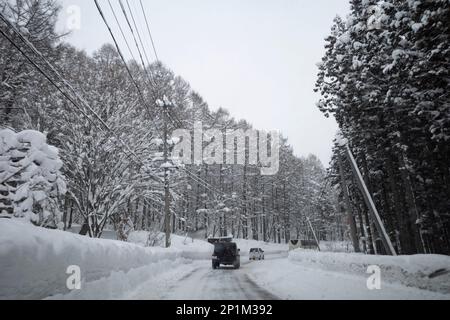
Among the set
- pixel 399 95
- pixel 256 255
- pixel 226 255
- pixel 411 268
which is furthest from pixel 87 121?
pixel 256 255

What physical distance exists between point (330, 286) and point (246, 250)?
33.5 m

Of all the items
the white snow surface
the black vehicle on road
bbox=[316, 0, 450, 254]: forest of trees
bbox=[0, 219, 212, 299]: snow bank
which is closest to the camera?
bbox=[0, 219, 212, 299]: snow bank

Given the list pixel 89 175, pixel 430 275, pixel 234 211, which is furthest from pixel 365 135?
pixel 234 211

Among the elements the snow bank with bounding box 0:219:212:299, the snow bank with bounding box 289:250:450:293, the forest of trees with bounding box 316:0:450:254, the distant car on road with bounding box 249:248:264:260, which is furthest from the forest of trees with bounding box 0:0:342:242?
the distant car on road with bounding box 249:248:264:260

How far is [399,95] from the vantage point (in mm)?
12070

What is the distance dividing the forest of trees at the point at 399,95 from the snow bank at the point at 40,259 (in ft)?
36.3

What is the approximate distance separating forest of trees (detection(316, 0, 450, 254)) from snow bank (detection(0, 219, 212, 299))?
11.1m

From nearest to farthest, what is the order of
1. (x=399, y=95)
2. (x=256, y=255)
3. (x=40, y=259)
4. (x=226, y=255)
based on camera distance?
(x=40, y=259) → (x=399, y=95) → (x=226, y=255) → (x=256, y=255)

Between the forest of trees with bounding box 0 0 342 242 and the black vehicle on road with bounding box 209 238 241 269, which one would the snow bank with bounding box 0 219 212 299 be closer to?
the forest of trees with bounding box 0 0 342 242

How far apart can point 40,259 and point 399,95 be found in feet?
44.3

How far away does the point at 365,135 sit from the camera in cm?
1585

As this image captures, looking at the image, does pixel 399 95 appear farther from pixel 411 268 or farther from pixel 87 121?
pixel 87 121

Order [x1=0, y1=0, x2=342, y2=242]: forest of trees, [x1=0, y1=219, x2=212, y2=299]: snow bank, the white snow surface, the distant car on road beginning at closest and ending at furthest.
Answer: [x1=0, y1=219, x2=212, y2=299]: snow bank
the white snow surface
[x1=0, y1=0, x2=342, y2=242]: forest of trees
the distant car on road

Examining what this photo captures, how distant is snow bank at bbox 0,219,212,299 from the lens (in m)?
4.29
